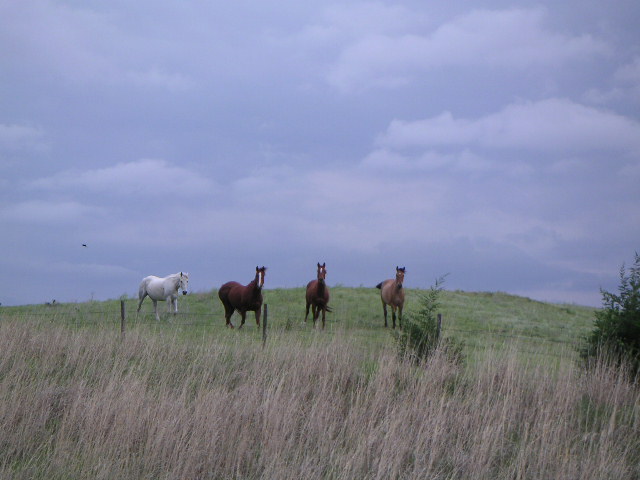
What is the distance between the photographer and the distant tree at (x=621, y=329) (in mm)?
12148

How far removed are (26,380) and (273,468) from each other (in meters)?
5.86

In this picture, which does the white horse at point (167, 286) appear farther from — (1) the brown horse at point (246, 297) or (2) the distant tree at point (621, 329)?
(2) the distant tree at point (621, 329)

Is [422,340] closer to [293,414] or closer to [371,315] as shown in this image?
[293,414]

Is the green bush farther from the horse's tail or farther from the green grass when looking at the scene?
the horse's tail

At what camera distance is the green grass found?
19953 millimetres

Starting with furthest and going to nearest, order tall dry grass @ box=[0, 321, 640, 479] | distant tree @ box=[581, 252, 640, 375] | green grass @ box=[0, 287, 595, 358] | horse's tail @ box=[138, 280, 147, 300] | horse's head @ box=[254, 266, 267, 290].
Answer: horse's tail @ box=[138, 280, 147, 300] → horse's head @ box=[254, 266, 267, 290] → green grass @ box=[0, 287, 595, 358] → distant tree @ box=[581, 252, 640, 375] → tall dry grass @ box=[0, 321, 640, 479]

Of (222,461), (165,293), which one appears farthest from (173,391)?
(165,293)

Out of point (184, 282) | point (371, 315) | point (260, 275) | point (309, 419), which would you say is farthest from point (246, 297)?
point (309, 419)

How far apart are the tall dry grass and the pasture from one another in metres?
0.03

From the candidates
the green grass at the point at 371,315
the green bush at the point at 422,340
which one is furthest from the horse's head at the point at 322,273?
the green bush at the point at 422,340

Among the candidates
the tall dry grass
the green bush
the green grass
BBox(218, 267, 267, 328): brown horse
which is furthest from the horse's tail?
the green bush

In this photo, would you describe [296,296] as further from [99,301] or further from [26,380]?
[26,380]

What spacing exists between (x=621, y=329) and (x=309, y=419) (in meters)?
7.68

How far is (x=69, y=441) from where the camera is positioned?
7832 millimetres
